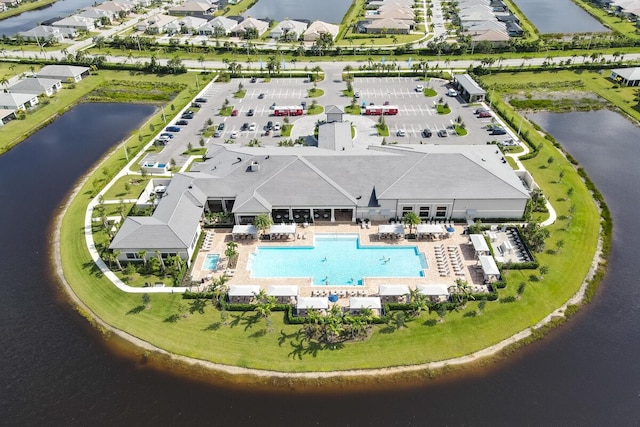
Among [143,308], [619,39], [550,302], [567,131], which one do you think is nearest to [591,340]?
[550,302]

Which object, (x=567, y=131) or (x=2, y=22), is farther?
(x=2, y=22)

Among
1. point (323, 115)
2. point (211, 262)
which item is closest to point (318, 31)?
point (323, 115)

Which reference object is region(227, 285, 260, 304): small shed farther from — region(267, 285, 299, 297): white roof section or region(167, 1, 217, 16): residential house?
region(167, 1, 217, 16): residential house

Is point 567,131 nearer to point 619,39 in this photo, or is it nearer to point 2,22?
point 619,39

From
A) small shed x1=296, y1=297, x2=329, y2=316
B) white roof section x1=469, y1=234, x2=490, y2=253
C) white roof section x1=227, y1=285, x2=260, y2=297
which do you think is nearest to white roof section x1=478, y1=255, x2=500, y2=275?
white roof section x1=469, y1=234, x2=490, y2=253

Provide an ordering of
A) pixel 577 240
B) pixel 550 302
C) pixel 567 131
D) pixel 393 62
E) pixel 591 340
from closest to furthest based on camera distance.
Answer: pixel 591 340 → pixel 550 302 → pixel 577 240 → pixel 567 131 → pixel 393 62
